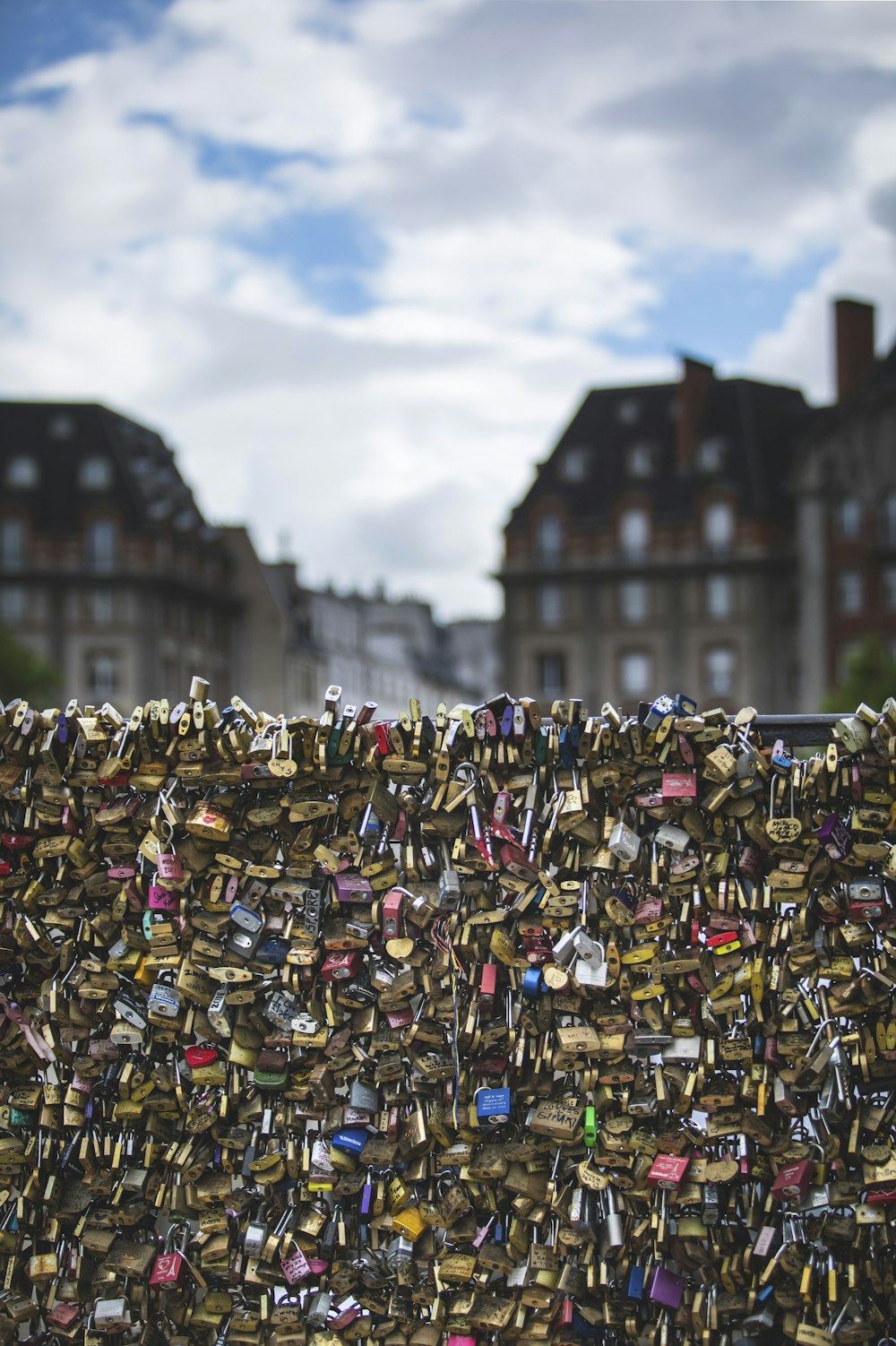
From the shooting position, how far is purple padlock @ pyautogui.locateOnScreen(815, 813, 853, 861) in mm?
5305

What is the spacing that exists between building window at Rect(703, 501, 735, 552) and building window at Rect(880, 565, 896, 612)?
879 cm

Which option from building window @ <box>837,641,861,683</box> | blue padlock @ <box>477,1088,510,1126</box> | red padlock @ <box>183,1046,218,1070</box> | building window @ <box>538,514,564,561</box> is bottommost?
blue padlock @ <box>477,1088,510,1126</box>

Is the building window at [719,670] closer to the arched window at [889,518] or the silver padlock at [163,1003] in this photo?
the arched window at [889,518]

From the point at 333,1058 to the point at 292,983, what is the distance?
310 mm

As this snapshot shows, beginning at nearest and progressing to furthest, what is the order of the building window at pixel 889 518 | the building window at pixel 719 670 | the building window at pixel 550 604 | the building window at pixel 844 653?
the building window at pixel 889 518 < the building window at pixel 844 653 < the building window at pixel 719 670 < the building window at pixel 550 604

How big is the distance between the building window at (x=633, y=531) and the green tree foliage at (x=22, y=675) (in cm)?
2513

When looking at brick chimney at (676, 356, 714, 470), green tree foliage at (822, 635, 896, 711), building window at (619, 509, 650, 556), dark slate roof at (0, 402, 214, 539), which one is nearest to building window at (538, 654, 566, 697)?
building window at (619, 509, 650, 556)

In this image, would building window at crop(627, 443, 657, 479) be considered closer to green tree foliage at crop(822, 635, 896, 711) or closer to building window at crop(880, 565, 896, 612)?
building window at crop(880, 565, 896, 612)

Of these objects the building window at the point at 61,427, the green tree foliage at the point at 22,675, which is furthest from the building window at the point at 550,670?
the building window at the point at 61,427

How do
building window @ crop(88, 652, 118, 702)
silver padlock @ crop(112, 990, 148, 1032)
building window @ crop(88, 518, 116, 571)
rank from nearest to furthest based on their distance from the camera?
silver padlock @ crop(112, 990, 148, 1032)
building window @ crop(88, 652, 118, 702)
building window @ crop(88, 518, 116, 571)

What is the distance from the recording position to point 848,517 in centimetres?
5753

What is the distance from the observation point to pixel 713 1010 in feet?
17.6

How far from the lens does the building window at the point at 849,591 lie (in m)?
57.4

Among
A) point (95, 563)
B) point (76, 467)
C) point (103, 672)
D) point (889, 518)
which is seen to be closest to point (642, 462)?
point (889, 518)
